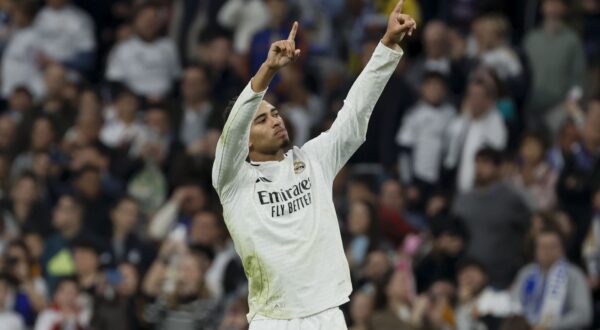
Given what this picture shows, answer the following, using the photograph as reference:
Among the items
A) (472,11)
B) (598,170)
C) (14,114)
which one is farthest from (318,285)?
(14,114)

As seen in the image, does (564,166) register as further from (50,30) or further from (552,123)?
(50,30)

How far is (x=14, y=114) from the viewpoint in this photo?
18.5m

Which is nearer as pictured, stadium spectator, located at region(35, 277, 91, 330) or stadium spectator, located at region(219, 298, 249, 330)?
stadium spectator, located at region(219, 298, 249, 330)

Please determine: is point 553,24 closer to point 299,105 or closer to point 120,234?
point 299,105

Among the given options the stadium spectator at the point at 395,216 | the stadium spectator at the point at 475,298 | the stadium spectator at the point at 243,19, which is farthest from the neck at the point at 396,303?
the stadium spectator at the point at 243,19

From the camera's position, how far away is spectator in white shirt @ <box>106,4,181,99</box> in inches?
723

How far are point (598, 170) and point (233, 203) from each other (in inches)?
245

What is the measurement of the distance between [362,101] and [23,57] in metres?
10.9

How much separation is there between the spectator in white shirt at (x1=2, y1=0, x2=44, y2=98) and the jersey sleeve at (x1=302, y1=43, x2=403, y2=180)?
1040 cm

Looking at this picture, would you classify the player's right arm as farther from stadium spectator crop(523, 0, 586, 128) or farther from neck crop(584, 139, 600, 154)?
stadium spectator crop(523, 0, 586, 128)

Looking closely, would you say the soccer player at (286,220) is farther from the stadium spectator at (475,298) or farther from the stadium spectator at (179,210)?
the stadium spectator at (179,210)

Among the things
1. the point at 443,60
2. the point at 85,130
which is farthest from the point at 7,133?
the point at 443,60

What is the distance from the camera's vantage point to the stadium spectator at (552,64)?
16203 mm

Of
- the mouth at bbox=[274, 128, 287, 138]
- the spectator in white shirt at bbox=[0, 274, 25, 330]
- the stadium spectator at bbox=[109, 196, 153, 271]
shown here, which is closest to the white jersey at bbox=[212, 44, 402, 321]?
the mouth at bbox=[274, 128, 287, 138]
